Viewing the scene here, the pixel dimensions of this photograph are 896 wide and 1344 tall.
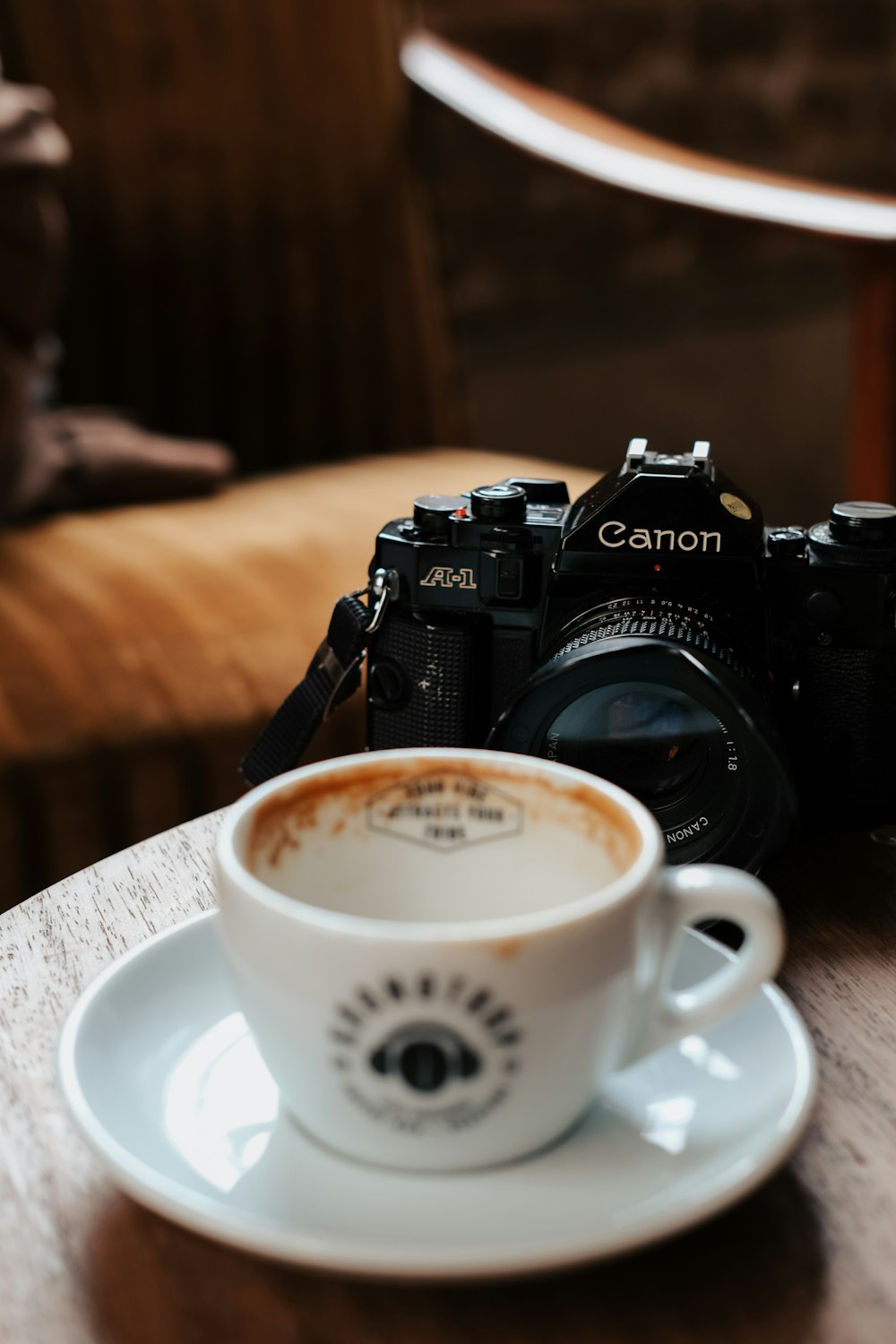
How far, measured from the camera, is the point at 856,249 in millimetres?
1088

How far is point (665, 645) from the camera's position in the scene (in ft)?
1.63

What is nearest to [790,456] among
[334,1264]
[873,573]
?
[873,573]

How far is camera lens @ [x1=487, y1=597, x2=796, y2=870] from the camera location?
497mm

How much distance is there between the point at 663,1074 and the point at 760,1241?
0.17 ft

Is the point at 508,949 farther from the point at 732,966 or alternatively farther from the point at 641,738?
the point at 641,738

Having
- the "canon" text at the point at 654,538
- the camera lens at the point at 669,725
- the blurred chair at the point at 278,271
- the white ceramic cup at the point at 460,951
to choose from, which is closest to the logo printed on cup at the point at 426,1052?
the white ceramic cup at the point at 460,951

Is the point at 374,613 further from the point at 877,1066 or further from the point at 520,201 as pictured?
the point at 520,201

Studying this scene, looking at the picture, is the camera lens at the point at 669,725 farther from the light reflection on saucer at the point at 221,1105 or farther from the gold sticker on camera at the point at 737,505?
the light reflection on saucer at the point at 221,1105

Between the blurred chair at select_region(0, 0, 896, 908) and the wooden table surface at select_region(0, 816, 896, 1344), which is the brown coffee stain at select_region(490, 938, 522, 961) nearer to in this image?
the wooden table surface at select_region(0, 816, 896, 1344)

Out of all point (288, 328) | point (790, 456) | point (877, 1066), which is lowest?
point (790, 456)

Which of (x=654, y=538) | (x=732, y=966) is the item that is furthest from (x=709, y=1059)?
(x=654, y=538)

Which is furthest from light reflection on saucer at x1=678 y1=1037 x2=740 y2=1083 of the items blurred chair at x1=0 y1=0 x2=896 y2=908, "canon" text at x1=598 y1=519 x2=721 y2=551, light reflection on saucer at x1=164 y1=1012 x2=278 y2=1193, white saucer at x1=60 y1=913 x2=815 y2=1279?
blurred chair at x1=0 y1=0 x2=896 y2=908

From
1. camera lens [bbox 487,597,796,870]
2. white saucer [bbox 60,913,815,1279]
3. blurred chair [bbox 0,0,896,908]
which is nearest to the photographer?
white saucer [bbox 60,913,815,1279]

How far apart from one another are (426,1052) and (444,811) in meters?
0.08
